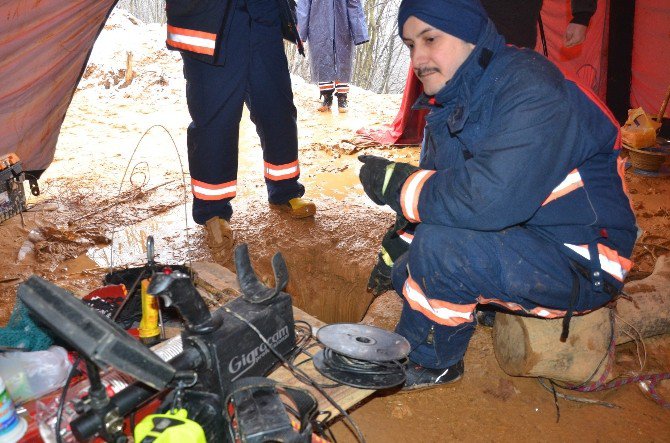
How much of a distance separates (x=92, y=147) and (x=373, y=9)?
25.0ft

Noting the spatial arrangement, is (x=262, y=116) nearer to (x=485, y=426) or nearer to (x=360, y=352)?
(x=360, y=352)

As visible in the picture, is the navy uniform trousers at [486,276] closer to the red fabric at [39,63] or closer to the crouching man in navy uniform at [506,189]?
the crouching man in navy uniform at [506,189]

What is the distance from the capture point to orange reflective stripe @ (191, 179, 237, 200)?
305 centimetres

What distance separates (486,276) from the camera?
1.76 metres

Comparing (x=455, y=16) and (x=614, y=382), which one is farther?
(x=614, y=382)

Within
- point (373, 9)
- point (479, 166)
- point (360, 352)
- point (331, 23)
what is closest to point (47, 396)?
point (360, 352)

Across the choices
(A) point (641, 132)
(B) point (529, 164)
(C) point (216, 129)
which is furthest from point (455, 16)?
(A) point (641, 132)

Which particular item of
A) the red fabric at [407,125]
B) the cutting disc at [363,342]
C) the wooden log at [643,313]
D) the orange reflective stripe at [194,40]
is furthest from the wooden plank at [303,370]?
the red fabric at [407,125]

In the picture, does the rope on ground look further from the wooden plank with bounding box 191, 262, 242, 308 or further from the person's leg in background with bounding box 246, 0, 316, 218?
the person's leg in background with bounding box 246, 0, 316, 218

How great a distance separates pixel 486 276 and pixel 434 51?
85 centimetres

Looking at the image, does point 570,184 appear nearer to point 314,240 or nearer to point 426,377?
point 426,377

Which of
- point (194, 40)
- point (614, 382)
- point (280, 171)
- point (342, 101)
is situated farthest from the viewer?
point (342, 101)

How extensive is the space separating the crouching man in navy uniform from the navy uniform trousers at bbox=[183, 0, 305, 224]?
128 cm

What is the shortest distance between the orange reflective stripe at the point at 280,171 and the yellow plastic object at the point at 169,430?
2427 millimetres
